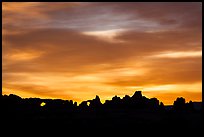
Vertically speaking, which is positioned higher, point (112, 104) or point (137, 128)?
point (112, 104)

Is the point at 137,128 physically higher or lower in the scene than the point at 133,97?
lower

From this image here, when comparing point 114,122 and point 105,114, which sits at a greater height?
point 105,114

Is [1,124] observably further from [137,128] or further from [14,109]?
[137,128]

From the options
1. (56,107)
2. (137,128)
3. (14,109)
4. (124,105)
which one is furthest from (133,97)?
(14,109)

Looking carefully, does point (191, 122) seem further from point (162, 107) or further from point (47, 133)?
point (47, 133)

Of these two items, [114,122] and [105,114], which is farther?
[105,114]

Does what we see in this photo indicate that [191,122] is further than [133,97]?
No

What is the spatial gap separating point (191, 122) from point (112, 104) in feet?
29.8

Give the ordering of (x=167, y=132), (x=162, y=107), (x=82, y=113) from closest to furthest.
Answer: (x=167, y=132)
(x=82, y=113)
(x=162, y=107)

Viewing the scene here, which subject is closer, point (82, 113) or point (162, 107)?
point (82, 113)

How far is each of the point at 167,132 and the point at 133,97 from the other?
20.1ft

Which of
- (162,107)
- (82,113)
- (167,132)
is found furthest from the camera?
(162,107)

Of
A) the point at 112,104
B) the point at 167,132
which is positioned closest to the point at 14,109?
the point at 112,104

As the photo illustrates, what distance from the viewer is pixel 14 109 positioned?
41406mm
